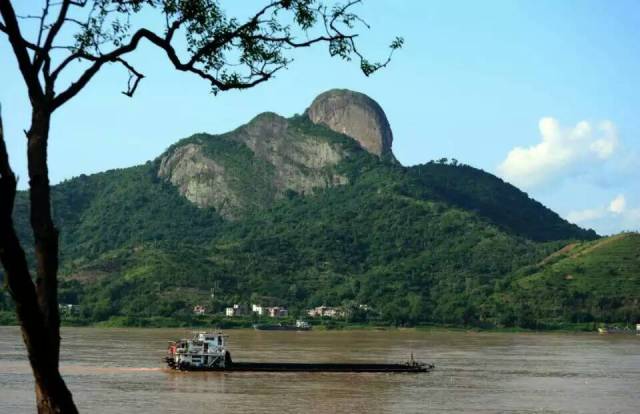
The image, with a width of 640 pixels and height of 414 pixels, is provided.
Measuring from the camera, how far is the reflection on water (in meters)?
45.1

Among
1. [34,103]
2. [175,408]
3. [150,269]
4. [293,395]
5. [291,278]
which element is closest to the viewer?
[34,103]

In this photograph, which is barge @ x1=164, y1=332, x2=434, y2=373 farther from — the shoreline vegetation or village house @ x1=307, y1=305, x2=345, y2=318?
village house @ x1=307, y1=305, x2=345, y2=318

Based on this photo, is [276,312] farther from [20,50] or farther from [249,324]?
[20,50]

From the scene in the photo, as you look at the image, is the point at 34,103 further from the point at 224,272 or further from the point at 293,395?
the point at 224,272

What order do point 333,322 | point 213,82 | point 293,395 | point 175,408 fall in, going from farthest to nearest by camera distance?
point 333,322, point 293,395, point 175,408, point 213,82

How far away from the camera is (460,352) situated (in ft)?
301

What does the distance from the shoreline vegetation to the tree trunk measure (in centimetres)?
13292

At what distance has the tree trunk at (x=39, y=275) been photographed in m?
9.57

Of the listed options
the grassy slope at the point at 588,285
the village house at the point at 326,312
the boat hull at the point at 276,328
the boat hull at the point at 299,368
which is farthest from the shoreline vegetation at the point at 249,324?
the boat hull at the point at 299,368

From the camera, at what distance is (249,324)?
496ft

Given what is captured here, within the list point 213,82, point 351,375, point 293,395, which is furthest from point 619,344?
point 213,82

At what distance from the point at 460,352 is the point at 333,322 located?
67200 millimetres

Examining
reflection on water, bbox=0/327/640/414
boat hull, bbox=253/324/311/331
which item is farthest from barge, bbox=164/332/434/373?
boat hull, bbox=253/324/311/331

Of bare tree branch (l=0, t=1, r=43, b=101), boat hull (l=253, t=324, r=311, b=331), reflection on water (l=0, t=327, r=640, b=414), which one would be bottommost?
reflection on water (l=0, t=327, r=640, b=414)
